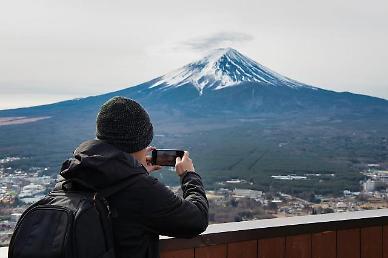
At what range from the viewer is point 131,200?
136 cm

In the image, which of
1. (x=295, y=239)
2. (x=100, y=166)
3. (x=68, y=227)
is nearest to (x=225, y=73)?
(x=295, y=239)

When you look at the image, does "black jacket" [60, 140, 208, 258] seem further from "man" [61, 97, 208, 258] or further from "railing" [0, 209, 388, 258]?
"railing" [0, 209, 388, 258]

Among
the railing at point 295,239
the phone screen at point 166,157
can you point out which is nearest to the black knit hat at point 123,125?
the phone screen at point 166,157

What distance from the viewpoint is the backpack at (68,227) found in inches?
48.6

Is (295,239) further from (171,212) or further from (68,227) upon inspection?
(68,227)

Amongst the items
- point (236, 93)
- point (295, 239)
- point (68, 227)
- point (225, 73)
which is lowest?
point (295, 239)

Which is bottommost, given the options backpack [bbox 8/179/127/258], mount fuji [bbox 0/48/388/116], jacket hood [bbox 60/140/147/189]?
backpack [bbox 8/179/127/258]

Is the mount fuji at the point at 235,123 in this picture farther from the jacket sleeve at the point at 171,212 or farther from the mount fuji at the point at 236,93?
the jacket sleeve at the point at 171,212

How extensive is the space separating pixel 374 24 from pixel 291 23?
0.86 metres

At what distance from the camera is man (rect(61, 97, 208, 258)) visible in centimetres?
134

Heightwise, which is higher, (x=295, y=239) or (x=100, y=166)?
(x=100, y=166)

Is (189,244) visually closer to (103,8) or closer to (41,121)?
(103,8)

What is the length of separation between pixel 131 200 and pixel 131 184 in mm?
41

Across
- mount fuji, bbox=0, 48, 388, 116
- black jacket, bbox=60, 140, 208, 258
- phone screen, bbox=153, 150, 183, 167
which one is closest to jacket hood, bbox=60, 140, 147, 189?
black jacket, bbox=60, 140, 208, 258
